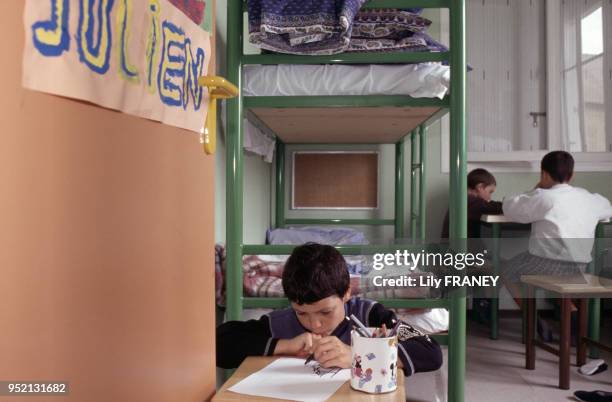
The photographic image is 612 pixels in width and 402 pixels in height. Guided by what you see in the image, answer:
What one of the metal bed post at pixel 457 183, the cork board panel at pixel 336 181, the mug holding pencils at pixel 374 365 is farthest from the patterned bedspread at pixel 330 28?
the cork board panel at pixel 336 181

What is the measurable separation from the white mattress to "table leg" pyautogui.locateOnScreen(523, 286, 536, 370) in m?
1.38

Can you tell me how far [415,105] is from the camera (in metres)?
1.64

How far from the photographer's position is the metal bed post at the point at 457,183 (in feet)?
5.08

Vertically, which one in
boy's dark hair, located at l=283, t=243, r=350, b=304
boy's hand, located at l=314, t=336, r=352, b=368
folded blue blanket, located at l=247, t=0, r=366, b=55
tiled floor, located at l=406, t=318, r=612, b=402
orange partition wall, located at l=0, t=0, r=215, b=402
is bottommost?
tiled floor, located at l=406, t=318, r=612, b=402

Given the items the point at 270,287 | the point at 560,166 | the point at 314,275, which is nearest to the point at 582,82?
the point at 560,166

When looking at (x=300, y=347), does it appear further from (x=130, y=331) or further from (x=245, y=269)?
(x=245, y=269)

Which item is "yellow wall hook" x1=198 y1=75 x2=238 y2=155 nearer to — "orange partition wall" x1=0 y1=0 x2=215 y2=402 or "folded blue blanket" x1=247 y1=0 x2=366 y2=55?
"orange partition wall" x1=0 y1=0 x2=215 y2=402

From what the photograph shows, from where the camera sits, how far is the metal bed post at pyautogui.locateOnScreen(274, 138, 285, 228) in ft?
11.3

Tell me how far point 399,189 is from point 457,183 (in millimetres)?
1900

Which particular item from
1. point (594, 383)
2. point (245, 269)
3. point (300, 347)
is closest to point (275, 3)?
point (245, 269)

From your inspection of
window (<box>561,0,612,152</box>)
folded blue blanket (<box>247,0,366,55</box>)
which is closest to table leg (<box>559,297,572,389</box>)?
folded blue blanket (<box>247,0,366,55</box>)

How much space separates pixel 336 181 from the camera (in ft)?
12.0

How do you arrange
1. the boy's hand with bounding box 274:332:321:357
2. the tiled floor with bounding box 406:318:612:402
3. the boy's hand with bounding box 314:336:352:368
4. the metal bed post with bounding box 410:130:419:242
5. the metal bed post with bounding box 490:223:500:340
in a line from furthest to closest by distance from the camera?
1. the metal bed post with bounding box 410:130:419:242
2. the metal bed post with bounding box 490:223:500:340
3. the tiled floor with bounding box 406:318:612:402
4. the boy's hand with bounding box 274:332:321:357
5. the boy's hand with bounding box 314:336:352:368

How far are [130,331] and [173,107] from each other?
0.89ft
